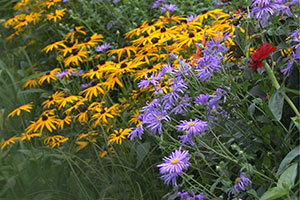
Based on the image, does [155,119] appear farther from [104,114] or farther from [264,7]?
[104,114]

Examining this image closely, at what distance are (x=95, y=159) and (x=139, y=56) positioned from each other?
1.48 ft

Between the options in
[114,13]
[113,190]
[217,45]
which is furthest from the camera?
[114,13]

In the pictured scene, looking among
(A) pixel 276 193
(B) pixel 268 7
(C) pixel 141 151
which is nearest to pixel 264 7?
(B) pixel 268 7

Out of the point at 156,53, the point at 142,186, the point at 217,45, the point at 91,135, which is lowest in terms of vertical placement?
the point at 142,186

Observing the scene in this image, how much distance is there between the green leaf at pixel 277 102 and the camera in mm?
1120

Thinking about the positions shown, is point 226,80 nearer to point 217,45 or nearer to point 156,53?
point 217,45

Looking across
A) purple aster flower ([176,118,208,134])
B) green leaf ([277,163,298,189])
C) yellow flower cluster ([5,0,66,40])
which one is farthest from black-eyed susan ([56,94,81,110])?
green leaf ([277,163,298,189])

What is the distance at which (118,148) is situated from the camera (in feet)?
6.43

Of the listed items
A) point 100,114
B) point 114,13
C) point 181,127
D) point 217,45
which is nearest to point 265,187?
point 181,127

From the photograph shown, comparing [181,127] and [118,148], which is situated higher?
[181,127]

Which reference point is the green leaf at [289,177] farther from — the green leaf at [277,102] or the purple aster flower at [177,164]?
the purple aster flower at [177,164]

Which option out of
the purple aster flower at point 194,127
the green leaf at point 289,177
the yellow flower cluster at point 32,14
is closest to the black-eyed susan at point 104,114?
the purple aster flower at point 194,127

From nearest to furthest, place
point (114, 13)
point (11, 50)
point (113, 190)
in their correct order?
point (113, 190)
point (114, 13)
point (11, 50)

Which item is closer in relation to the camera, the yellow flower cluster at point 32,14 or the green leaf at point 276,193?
the green leaf at point 276,193
